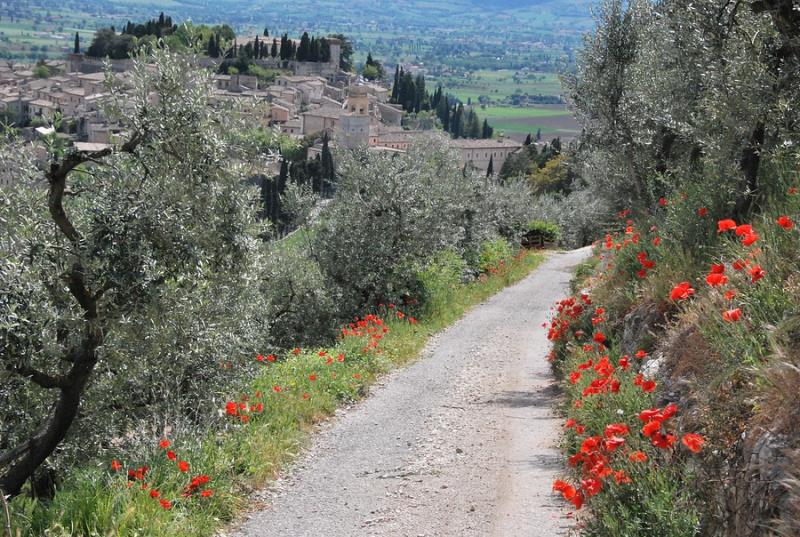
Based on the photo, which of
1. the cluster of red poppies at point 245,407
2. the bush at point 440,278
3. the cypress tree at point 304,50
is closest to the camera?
the cluster of red poppies at point 245,407

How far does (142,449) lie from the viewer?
25.4 feet

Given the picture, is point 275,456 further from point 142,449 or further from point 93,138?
point 93,138

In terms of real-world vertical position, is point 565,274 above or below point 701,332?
below

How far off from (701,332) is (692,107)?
596 centimetres

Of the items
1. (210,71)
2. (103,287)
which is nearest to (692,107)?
(210,71)

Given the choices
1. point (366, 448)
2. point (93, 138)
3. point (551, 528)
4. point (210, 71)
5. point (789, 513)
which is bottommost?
point (93, 138)

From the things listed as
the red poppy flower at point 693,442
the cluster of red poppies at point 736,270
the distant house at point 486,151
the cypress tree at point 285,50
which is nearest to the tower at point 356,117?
the distant house at point 486,151

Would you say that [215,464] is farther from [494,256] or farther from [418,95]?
[418,95]

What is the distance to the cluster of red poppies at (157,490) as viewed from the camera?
22.0ft

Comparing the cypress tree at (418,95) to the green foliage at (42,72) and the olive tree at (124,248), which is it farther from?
the olive tree at (124,248)

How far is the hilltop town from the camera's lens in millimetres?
119688

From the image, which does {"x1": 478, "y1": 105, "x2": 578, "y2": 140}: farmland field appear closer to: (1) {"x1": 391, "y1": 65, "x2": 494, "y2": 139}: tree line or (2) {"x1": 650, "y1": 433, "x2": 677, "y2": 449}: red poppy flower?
(1) {"x1": 391, "y1": 65, "x2": 494, "y2": 139}: tree line

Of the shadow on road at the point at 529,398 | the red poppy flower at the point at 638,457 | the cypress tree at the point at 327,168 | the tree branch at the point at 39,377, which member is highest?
the red poppy flower at the point at 638,457

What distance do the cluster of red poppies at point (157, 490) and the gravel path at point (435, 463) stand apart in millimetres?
452
